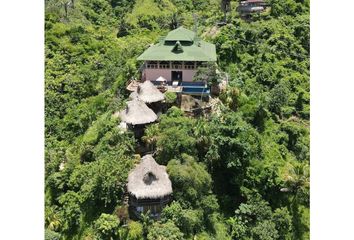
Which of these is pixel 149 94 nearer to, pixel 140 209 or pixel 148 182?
pixel 148 182

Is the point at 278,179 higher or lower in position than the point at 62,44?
lower

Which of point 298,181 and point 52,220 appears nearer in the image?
point 52,220

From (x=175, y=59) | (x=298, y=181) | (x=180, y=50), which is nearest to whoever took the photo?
(x=298, y=181)

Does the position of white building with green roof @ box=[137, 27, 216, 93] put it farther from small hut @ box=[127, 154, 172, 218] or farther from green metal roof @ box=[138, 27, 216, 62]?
small hut @ box=[127, 154, 172, 218]

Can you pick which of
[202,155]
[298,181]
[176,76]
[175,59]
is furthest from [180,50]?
[298,181]

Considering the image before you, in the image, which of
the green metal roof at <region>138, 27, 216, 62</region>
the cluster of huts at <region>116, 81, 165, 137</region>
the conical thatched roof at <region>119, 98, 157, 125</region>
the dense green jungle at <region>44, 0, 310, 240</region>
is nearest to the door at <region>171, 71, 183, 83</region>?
the green metal roof at <region>138, 27, 216, 62</region>

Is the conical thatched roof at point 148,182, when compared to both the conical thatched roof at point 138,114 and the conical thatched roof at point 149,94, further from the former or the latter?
the conical thatched roof at point 149,94

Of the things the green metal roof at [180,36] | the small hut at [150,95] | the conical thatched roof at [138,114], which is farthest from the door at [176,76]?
the conical thatched roof at [138,114]

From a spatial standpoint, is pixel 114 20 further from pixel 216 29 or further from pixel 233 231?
pixel 233 231

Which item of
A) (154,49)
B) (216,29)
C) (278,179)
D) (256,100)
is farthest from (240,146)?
(216,29)
